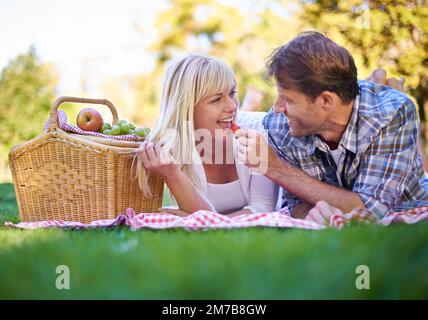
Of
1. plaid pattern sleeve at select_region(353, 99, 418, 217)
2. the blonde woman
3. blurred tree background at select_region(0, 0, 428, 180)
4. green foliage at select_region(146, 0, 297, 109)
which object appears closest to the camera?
plaid pattern sleeve at select_region(353, 99, 418, 217)

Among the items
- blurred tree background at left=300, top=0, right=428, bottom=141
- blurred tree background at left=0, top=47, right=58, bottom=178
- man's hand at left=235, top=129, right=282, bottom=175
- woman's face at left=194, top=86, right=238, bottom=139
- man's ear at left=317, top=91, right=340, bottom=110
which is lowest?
blurred tree background at left=0, top=47, right=58, bottom=178

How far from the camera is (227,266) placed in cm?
172

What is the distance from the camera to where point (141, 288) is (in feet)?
5.17

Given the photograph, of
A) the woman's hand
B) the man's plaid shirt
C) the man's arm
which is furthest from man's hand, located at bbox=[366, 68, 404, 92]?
the woman's hand

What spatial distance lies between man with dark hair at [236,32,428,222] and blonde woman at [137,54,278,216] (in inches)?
14.8

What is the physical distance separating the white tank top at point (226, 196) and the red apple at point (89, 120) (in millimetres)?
863

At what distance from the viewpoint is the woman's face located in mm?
3500

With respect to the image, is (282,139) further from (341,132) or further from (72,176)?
(72,176)

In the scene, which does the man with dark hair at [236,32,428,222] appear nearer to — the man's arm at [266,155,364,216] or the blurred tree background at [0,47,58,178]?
the man's arm at [266,155,364,216]

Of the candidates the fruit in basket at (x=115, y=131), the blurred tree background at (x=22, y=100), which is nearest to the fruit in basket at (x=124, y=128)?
the fruit in basket at (x=115, y=131)

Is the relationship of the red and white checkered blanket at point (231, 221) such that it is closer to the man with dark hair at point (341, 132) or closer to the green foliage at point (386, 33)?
the man with dark hair at point (341, 132)

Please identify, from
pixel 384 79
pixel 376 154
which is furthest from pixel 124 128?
pixel 384 79

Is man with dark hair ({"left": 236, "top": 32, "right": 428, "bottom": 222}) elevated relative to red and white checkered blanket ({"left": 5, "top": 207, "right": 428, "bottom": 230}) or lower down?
elevated

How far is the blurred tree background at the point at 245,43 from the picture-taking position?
330 inches
